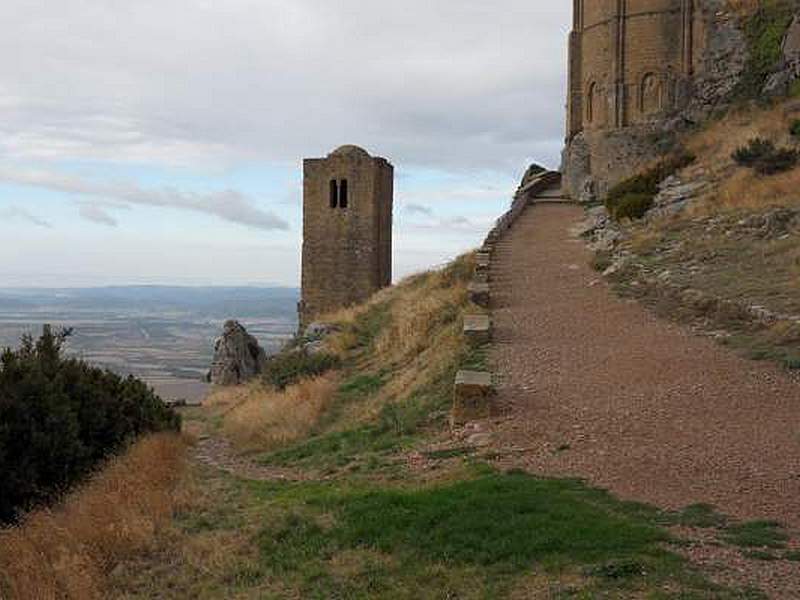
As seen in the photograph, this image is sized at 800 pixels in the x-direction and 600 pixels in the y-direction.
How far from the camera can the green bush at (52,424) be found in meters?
10.6

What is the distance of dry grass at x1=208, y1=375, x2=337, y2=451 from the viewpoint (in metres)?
13.1

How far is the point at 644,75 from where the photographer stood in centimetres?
3138

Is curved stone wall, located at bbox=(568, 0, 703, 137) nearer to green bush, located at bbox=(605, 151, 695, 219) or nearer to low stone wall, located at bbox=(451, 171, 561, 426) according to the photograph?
green bush, located at bbox=(605, 151, 695, 219)

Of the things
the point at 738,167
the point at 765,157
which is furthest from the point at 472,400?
the point at 738,167

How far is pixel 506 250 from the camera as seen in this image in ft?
76.1

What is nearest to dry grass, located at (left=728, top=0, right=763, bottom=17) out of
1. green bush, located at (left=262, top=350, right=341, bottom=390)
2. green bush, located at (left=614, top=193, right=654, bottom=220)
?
green bush, located at (left=614, top=193, right=654, bottom=220)

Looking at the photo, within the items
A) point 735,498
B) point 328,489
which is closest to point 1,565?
point 328,489

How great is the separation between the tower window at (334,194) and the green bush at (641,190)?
14.4m

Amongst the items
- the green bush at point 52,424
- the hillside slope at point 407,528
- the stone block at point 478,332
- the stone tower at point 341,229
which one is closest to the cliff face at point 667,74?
the stone tower at point 341,229

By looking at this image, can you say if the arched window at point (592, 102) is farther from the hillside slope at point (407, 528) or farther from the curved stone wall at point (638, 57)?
the hillside slope at point (407, 528)

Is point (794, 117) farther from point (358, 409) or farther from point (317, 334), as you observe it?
point (358, 409)

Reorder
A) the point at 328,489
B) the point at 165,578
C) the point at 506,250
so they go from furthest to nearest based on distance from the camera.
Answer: the point at 506,250 < the point at 328,489 < the point at 165,578

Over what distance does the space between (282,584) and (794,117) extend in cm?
2278

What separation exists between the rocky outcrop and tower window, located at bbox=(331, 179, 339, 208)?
7.09m
